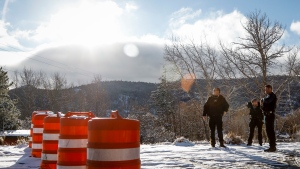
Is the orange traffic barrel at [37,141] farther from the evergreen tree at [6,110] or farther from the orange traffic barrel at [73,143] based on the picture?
the evergreen tree at [6,110]

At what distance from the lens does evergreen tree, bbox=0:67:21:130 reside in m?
38.1

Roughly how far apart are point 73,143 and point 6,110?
120 feet

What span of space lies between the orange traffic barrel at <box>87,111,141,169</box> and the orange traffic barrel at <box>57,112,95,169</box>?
177 cm

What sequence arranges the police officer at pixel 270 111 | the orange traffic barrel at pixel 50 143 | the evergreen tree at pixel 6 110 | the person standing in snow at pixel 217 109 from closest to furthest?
the orange traffic barrel at pixel 50 143
the police officer at pixel 270 111
the person standing in snow at pixel 217 109
the evergreen tree at pixel 6 110

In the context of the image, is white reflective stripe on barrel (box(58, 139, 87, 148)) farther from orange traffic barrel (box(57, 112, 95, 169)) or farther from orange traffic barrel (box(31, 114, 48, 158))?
orange traffic barrel (box(31, 114, 48, 158))

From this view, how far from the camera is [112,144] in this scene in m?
3.40

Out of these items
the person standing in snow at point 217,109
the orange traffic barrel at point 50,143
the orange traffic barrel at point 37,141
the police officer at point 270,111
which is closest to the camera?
the orange traffic barrel at point 50,143

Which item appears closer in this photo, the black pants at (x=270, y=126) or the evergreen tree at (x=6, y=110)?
the black pants at (x=270, y=126)

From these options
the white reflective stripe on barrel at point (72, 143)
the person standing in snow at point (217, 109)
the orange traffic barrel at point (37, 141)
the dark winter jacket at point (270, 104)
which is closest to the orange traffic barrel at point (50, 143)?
the white reflective stripe on barrel at point (72, 143)

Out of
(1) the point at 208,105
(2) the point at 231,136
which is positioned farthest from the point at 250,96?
(1) the point at 208,105

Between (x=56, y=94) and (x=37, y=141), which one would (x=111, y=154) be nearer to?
(x=37, y=141)

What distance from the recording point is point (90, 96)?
6819 cm

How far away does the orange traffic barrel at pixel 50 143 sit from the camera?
21.2ft

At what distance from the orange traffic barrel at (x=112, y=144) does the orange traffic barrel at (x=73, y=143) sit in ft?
5.81
